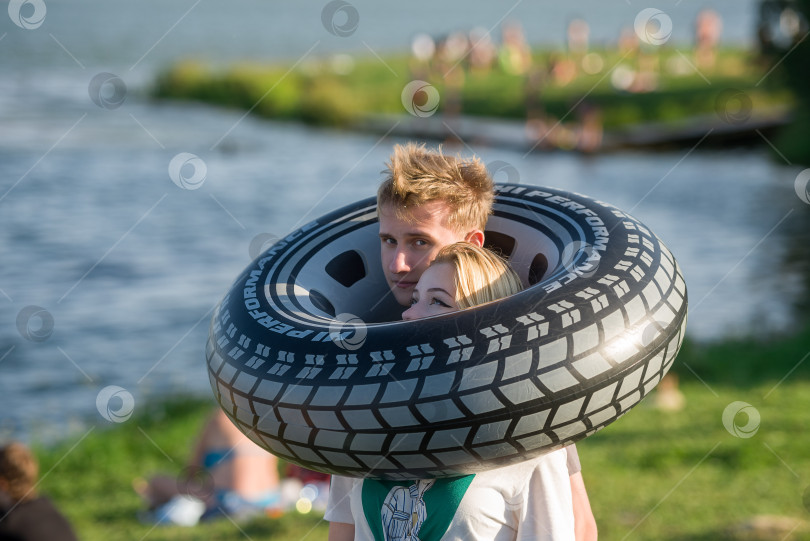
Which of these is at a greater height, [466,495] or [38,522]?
[466,495]

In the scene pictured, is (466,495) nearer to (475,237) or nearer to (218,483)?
(475,237)

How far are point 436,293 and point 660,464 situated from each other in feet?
14.8

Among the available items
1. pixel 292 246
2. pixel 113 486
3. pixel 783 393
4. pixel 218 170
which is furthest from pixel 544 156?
pixel 292 246

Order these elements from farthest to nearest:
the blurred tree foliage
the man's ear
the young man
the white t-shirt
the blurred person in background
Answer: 1. the blurred tree foliage
2. the blurred person in background
3. the man's ear
4. the young man
5. the white t-shirt

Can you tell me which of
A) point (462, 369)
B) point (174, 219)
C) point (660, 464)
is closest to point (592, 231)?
point (462, 369)

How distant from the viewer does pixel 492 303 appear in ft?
6.66

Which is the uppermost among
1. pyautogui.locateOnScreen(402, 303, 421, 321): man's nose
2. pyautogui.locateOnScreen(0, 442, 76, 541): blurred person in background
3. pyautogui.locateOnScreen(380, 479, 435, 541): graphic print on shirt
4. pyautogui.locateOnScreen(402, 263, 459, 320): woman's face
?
pyautogui.locateOnScreen(402, 263, 459, 320): woman's face

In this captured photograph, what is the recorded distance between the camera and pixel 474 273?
87.1 inches

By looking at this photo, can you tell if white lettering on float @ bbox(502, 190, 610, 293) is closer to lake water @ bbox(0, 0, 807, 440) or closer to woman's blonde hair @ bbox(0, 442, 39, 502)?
woman's blonde hair @ bbox(0, 442, 39, 502)

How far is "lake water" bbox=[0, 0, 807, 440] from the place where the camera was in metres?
12.5

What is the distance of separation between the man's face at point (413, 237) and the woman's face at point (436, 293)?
147 millimetres

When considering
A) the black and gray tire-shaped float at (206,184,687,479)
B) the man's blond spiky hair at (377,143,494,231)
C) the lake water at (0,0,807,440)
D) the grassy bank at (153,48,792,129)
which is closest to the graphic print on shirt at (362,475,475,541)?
the black and gray tire-shaped float at (206,184,687,479)

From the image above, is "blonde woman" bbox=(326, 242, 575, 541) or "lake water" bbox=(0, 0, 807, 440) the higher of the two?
"blonde woman" bbox=(326, 242, 575, 541)

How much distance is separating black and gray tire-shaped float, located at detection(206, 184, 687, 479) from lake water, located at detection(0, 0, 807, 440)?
3861mm
